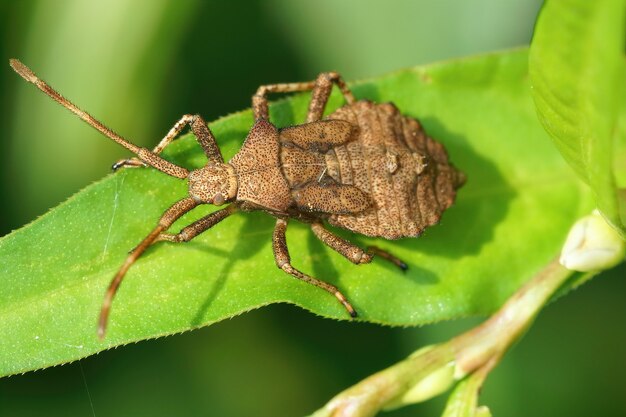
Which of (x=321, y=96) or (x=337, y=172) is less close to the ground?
(x=321, y=96)

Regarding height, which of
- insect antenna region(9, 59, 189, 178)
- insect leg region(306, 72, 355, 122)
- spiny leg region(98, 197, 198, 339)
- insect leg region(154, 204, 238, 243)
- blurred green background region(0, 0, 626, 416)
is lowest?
blurred green background region(0, 0, 626, 416)

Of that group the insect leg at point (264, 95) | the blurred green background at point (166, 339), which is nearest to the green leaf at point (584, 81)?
the insect leg at point (264, 95)

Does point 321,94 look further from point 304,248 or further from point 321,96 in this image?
point 304,248

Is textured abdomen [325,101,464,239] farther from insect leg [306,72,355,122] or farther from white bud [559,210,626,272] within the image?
white bud [559,210,626,272]

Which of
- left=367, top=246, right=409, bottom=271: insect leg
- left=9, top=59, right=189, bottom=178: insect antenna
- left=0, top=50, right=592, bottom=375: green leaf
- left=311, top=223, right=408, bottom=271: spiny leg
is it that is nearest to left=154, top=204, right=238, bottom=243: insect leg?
left=0, top=50, right=592, bottom=375: green leaf

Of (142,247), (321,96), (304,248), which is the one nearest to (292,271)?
(304,248)
